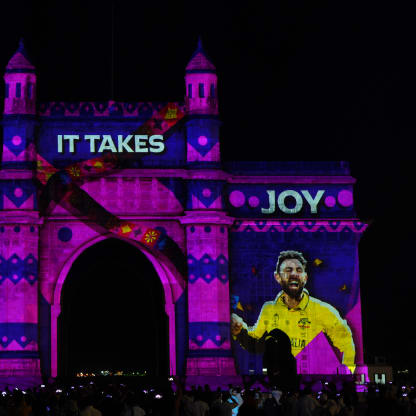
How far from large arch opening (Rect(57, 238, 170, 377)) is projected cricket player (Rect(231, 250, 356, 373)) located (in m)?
6.97

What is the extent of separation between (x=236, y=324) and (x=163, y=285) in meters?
5.59

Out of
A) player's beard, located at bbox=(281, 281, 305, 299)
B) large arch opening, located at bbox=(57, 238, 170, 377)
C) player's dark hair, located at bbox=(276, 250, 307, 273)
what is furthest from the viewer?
large arch opening, located at bbox=(57, 238, 170, 377)

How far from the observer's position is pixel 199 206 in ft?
244

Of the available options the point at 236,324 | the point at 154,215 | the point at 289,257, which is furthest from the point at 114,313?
the point at 289,257

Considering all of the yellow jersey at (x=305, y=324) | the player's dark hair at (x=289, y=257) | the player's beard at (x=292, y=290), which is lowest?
the yellow jersey at (x=305, y=324)

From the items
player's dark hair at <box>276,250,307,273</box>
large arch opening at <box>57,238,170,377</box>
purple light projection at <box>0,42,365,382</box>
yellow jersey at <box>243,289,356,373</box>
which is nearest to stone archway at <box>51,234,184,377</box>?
purple light projection at <box>0,42,365,382</box>

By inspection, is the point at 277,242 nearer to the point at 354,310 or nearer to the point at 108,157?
the point at 354,310

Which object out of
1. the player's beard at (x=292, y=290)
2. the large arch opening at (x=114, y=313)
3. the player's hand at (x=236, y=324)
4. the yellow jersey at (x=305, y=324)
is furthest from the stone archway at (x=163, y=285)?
the player's beard at (x=292, y=290)

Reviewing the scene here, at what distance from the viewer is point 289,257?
247ft

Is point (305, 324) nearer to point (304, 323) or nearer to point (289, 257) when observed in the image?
point (304, 323)

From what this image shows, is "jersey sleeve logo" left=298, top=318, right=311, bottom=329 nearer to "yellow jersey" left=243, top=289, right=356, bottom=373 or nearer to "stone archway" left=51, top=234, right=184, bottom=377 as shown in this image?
"yellow jersey" left=243, top=289, right=356, bottom=373

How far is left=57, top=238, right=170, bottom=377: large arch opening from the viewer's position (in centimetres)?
7800

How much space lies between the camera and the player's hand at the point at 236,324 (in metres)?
74.0

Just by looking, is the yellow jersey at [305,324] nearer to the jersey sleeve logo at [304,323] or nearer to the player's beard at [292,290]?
the jersey sleeve logo at [304,323]
